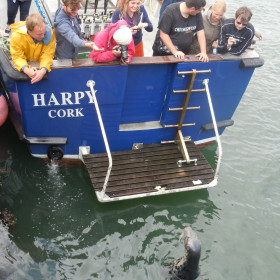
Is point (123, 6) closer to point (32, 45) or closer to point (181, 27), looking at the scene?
point (181, 27)

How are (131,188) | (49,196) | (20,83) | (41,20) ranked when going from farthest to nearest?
(49,196), (131,188), (20,83), (41,20)

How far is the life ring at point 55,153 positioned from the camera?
554cm

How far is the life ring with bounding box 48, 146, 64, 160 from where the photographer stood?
554cm

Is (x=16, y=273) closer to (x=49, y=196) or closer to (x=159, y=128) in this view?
(x=49, y=196)

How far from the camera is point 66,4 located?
4559 mm

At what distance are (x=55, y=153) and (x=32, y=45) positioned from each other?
1.78 meters

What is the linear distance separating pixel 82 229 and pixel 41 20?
2.89 m

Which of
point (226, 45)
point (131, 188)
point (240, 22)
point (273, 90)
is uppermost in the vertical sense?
point (240, 22)

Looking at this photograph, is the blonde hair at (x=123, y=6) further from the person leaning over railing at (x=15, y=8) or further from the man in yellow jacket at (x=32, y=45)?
the person leaning over railing at (x=15, y=8)

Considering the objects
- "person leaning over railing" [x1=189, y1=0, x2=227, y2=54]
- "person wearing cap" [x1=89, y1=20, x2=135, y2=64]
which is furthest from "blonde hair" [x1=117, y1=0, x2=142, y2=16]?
"person leaning over railing" [x1=189, y1=0, x2=227, y2=54]

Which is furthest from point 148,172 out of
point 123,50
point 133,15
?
point 133,15

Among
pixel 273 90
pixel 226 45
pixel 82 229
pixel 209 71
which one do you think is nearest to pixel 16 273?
pixel 82 229

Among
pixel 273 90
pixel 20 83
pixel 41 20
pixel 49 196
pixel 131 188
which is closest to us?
pixel 41 20

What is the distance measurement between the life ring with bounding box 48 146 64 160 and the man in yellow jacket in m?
1.37
